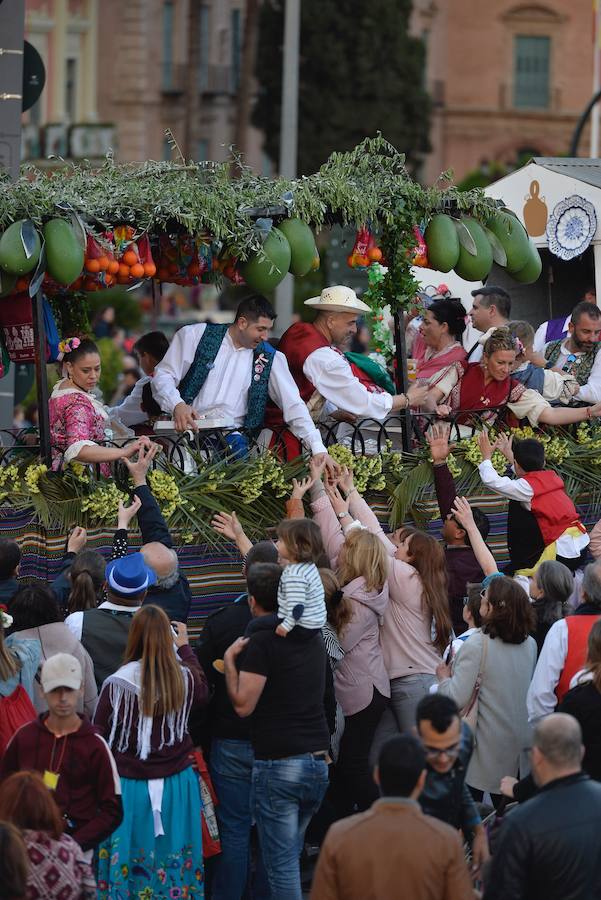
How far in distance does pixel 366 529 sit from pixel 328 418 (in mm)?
1813

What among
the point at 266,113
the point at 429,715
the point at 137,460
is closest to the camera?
the point at 429,715

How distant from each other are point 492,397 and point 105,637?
3646 millimetres

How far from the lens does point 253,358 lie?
32.6ft

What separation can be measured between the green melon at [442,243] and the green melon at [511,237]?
477 mm

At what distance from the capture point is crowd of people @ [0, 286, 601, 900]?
588cm

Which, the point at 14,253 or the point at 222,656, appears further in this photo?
the point at 14,253

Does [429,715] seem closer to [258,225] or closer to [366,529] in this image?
[366,529]

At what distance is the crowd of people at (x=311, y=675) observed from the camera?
588cm

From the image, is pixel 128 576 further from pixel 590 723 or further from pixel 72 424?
pixel 590 723

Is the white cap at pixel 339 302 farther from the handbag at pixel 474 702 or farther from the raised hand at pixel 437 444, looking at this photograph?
the handbag at pixel 474 702

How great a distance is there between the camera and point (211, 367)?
9.95m

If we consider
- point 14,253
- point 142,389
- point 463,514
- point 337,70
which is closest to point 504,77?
point 337,70

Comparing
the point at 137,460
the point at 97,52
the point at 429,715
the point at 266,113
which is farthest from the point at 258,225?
the point at 97,52

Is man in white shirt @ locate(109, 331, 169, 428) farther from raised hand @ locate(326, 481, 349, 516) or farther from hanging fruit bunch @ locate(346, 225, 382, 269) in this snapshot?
raised hand @ locate(326, 481, 349, 516)
